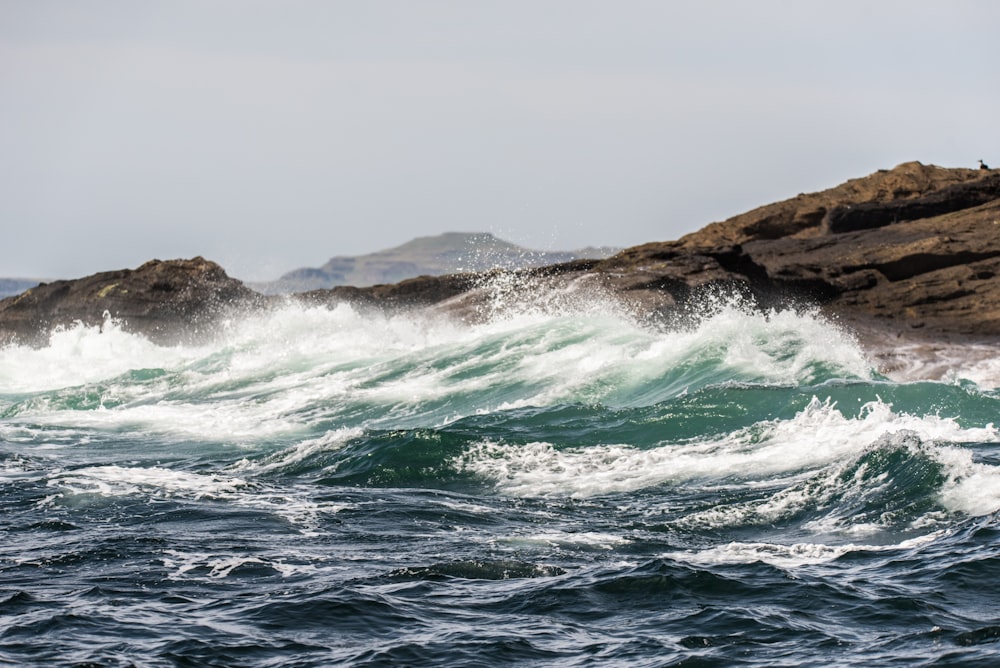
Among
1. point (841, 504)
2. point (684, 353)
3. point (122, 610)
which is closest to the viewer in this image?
point (122, 610)

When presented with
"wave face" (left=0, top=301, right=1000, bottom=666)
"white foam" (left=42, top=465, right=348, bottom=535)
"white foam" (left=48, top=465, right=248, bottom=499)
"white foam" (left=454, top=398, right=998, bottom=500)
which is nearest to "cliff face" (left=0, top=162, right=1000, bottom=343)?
"wave face" (left=0, top=301, right=1000, bottom=666)

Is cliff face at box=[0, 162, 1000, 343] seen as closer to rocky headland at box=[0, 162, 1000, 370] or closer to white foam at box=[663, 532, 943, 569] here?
rocky headland at box=[0, 162, 1000, 370]

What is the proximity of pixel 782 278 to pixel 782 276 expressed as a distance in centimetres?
9

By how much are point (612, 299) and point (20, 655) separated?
81.0 feet

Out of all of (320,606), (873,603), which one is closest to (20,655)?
(320,606)

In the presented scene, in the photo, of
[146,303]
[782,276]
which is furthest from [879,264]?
[146,303]

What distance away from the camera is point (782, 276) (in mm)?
32438

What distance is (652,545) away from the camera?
11.5 meters

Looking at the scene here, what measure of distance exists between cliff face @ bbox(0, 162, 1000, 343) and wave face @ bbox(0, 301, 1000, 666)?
4.18 metres

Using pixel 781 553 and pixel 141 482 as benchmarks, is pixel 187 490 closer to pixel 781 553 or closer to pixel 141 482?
pixel 141 482

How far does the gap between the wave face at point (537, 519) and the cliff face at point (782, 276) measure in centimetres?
418

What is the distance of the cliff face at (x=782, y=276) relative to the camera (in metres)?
30.5

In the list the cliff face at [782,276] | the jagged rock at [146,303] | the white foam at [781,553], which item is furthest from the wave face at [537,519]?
the jagged rock at [146,303]

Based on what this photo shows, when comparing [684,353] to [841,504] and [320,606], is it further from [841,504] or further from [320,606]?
[320,606]
